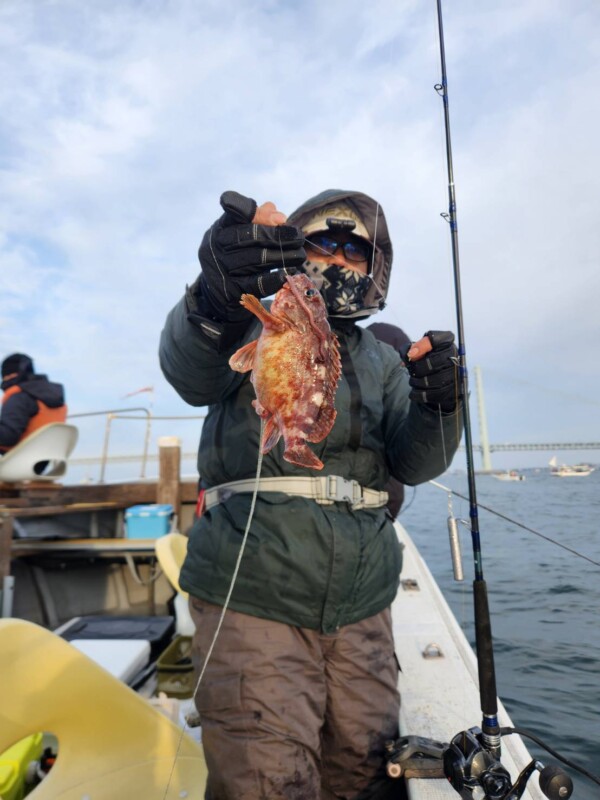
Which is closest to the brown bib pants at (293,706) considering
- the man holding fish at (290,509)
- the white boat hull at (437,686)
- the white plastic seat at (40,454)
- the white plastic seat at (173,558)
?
the man holding fish at (290,509)

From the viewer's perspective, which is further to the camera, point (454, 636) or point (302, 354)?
point (454, 636)

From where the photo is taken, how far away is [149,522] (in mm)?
7172

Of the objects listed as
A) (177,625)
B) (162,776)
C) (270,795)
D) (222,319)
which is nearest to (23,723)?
(162,776)

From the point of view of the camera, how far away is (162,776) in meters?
2.38

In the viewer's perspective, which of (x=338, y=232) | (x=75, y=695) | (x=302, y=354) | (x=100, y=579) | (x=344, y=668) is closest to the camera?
(x=302, y=354)

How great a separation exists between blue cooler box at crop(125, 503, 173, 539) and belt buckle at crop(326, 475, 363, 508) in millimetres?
5223

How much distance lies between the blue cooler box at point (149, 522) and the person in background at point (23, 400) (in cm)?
180

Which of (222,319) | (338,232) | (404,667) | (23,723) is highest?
(338,232)

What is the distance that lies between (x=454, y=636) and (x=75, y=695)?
2857 mm

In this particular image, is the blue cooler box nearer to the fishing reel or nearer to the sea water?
the sea water

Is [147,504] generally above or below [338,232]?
below

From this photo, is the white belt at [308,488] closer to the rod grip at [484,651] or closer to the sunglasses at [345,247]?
the rod grip at [484,651]

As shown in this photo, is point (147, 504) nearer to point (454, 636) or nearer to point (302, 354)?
point (454, 636)

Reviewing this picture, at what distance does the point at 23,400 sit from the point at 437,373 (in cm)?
640
